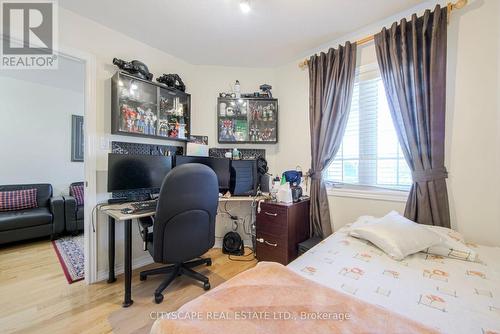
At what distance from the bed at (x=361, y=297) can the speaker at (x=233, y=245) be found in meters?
1.56

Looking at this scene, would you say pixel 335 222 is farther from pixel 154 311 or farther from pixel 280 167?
pixel 154 311

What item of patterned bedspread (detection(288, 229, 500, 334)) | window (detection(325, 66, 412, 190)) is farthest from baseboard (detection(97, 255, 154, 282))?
window (detection(325, 66, 412, 190))

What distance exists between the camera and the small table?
1706mm

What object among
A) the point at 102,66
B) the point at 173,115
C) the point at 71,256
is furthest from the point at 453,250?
the point at 71,256

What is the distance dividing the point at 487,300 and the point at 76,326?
91.8 inches

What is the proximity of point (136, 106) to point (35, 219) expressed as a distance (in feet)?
7.33

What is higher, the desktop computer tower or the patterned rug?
the desktop computer tower

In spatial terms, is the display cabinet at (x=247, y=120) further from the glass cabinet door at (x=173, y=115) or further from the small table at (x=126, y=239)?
the small table at (x=126, y=239)

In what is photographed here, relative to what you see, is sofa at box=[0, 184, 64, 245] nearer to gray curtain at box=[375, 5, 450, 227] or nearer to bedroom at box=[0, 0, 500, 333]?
bedroom at box=[0, 0, 500, 333]

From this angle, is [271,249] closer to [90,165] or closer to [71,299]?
[71,299]

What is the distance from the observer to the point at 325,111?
2.33 meters

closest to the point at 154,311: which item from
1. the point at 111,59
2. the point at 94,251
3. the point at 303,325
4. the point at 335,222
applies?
the point at 94,251

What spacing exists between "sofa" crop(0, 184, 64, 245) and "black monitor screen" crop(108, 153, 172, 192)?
1917 millimetres

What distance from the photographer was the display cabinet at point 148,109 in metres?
2.11
